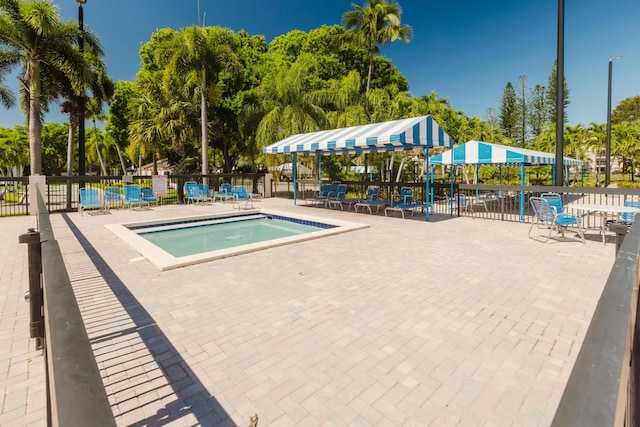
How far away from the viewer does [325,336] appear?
3.79 m

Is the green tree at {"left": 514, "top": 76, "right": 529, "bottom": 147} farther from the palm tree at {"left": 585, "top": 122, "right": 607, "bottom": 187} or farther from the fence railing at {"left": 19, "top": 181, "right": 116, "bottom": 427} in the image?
the fence railing at {"left": 19, "top": 181, "right": 116, "bottom": 427}

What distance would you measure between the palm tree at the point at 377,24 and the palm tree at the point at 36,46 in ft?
61.1

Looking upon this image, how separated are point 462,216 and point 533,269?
23.1 feet

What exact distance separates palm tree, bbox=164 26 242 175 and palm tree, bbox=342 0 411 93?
11.1m

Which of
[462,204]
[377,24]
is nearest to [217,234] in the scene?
[462,204]

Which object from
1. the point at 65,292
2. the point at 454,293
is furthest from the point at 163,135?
the point at 65,292

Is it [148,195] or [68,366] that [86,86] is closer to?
[148,195]

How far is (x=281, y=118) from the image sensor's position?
2234 centimetres

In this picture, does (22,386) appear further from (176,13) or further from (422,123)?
(176,13)

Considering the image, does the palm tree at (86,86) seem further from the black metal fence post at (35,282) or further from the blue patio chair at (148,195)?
the black metal fence post at (35,282)

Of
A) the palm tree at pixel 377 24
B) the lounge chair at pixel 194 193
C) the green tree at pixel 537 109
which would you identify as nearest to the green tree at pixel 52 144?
the palm tree at pixel 377 24

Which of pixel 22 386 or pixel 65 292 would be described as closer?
pixel 65 292

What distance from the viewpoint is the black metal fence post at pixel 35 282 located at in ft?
10.5

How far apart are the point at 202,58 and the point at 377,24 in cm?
1487
